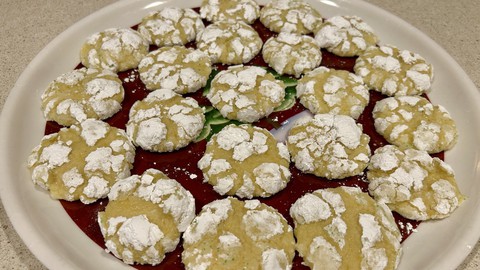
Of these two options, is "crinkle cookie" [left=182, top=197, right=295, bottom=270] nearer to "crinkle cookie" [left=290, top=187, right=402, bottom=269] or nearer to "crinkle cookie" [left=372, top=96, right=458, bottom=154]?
"crinkle cookie" [left=290, top=187, right=402, bottom=269]

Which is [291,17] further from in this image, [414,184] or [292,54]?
[414,184]

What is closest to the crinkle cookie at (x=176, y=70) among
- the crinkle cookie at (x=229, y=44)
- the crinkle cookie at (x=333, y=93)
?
the crinkle cookie at (x=229, y=44)

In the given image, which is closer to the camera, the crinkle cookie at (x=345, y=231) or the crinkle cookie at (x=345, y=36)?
the crinkle cookie at (x=345, y=231)

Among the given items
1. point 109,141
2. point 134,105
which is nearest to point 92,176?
point 109,141

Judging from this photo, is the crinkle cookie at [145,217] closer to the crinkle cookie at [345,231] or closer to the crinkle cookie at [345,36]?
the crinkle cookie at [345,231]

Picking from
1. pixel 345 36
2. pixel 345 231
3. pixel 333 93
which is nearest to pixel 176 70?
pixel 333 93

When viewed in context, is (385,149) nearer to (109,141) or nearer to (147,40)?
(109,141)
